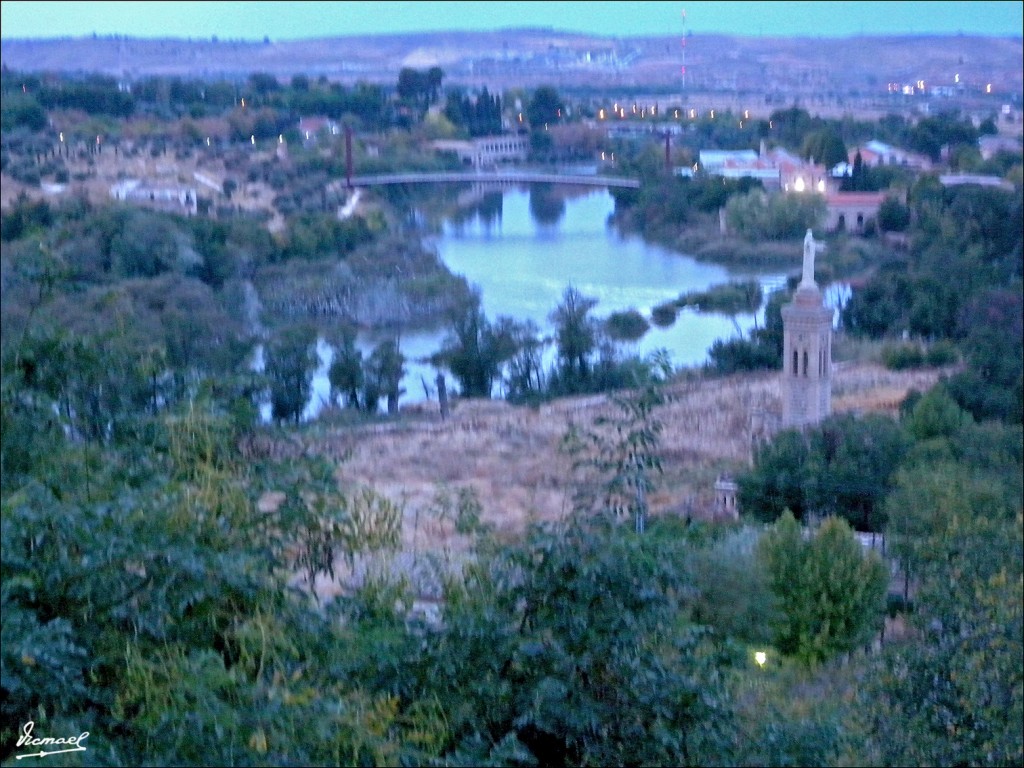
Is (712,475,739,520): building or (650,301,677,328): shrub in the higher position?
(712,475,739,520): building

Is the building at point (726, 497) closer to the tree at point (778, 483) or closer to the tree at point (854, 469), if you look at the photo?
the tree at point (778, 483)

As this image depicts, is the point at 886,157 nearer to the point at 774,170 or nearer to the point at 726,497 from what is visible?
the point at 774,170

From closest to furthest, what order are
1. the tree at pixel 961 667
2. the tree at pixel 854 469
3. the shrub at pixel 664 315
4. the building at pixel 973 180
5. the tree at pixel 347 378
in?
the tree at pixel 961 667, the tree at pixel 854 469, the tree at pixel 347 378, the shrub at pixel 664 315, the building at pixel 973 180

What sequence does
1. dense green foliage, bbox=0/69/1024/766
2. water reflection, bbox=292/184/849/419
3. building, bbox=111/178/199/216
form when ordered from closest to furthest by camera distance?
dense green foliage, bbox=0/69/1024/766 < water reflection, bbox=292/184/849/419 < building, bbox=111/178/199/216

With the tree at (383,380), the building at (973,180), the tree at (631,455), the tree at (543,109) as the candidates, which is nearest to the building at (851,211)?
the building at (973,180)

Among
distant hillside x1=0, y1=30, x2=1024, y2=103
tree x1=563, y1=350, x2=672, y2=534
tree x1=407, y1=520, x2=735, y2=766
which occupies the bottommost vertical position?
tree x1=407, y1=520, x2=735, y2=766

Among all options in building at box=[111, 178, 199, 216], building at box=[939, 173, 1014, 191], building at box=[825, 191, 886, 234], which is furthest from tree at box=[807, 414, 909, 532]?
building at box=[939, 173, 1014, 191]

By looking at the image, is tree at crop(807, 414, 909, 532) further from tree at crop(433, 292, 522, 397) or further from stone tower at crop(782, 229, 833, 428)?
tree at crop(433, 292, 522, 397)

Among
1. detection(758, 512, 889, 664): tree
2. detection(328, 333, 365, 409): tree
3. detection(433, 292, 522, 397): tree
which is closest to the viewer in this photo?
detection(758, 512, 889, 664): tree
